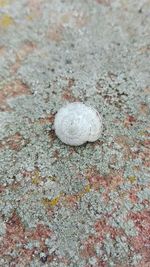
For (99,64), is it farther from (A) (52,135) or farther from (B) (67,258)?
(B) (67,258)

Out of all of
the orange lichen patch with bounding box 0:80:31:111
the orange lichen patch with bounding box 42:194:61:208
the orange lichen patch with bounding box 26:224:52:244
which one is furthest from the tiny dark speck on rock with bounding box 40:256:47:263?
the orange lichen patch with bounding box 0:80:31:111

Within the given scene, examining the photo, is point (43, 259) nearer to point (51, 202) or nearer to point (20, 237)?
point (20, 237)

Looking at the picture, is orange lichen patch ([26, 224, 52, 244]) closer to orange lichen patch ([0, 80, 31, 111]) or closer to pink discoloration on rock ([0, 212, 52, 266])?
pink discoloration on rock ([0, 212, 52, 266])

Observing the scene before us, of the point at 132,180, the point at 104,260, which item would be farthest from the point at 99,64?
the point at 104,260

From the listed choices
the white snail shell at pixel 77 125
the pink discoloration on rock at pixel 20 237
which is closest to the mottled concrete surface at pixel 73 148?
the pink discoloration on rock at pixel 20 237

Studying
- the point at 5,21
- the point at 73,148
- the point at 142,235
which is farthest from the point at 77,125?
the point at 5,21

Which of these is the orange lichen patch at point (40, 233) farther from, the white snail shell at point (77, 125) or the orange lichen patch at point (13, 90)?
the orange lichen patch at point (13, 90)
